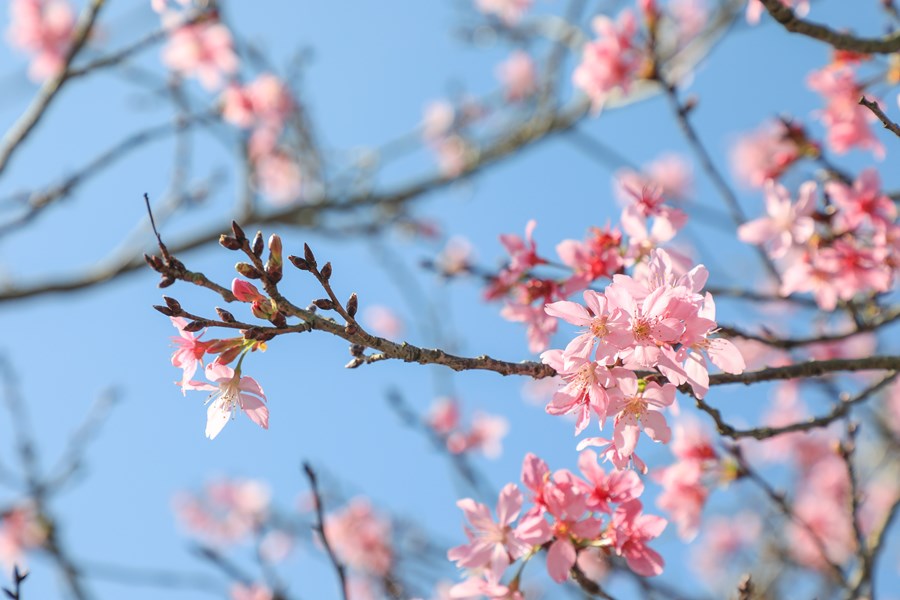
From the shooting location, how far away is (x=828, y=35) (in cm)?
193

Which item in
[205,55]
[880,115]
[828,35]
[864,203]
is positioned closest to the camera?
[880,115]

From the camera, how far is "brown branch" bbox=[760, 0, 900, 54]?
183cm

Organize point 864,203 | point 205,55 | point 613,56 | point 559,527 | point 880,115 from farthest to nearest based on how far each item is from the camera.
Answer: point 205,55, point 613,56, point 864,203, point 559,527, point 880,115

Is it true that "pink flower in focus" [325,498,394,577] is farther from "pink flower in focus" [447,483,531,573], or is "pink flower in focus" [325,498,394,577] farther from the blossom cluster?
"pink flower in focus" [447,483,531,573]

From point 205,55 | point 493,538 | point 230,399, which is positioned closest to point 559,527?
point 493,538

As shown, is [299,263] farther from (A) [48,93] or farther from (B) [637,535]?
(A) [48,93]

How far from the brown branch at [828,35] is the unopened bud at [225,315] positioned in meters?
1.42

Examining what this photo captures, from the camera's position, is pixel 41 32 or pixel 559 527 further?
pixel 41 32

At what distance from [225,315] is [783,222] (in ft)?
5.43

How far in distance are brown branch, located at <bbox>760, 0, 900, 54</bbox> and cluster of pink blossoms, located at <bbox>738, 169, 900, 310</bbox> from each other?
380 mm

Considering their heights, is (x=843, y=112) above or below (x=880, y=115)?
above

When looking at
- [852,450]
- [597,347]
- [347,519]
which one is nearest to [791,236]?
[852,450]

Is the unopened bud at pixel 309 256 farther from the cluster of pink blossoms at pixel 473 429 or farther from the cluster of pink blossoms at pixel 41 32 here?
the cluster of pink blossoms at pixel 41 32

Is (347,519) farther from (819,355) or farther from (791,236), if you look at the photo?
(791,236)
